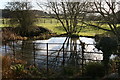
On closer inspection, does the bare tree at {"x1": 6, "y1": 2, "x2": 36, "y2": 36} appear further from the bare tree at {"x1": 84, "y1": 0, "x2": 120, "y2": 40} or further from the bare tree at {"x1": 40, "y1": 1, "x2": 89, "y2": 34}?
the bare tree at {"x1": 84, "y1": 0, "x2": 120, "y2": 40}

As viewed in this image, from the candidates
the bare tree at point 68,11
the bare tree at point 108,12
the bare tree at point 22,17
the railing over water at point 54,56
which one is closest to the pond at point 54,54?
the railing over water at point 54,56

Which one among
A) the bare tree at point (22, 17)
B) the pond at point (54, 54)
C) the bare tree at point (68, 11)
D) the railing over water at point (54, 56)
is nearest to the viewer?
the railing over water at point (54, 56)

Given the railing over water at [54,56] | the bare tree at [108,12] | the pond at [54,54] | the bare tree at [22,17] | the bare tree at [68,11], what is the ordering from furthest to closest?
1. the bare tree at [22,17]
2. the bare tree at [68,11]
3. the bare tree at [108,12]
4. the pond at [54,54]
5. the railing over water at [54,56]

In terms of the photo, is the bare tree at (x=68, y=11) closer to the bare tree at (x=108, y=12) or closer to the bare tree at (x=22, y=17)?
the bare tree at (x=108, y=12)

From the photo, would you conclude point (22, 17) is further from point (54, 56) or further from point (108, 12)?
point (108, 12)

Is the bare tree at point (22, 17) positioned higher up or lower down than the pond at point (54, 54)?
higher up

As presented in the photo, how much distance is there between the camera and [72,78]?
312 centimetres

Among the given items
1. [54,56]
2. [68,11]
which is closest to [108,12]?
[54,56]

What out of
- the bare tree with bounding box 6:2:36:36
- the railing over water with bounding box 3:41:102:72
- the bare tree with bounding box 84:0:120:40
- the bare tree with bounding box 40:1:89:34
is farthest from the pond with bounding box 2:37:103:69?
the bare tree with bounding box 6:2:36:36

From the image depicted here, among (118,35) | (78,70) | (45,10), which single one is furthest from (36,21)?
(78,70)

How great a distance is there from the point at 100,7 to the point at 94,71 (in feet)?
8.97

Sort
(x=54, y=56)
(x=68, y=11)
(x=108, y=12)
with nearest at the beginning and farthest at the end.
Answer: (x=108, y=12)
(x=54, y=56)
(x=68, y=11)

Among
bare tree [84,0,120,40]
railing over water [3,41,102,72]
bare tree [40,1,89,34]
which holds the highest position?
bare tree [40,1,89,34]

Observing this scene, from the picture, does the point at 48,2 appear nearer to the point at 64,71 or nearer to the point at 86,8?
the point at 86,8
